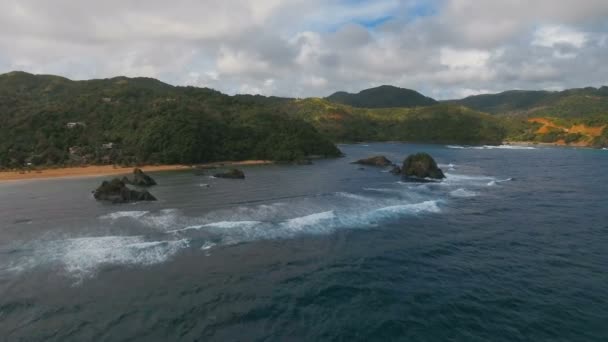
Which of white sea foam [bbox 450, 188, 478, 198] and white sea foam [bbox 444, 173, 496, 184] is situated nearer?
white sea foam [bbox 450, 188, 478, 198]

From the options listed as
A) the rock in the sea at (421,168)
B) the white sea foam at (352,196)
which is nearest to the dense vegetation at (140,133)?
the rock in the sea at (421,168)

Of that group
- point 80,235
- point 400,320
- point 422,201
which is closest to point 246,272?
point 400,320

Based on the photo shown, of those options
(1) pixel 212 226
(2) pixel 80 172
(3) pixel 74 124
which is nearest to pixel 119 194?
(1) pixel 212 226

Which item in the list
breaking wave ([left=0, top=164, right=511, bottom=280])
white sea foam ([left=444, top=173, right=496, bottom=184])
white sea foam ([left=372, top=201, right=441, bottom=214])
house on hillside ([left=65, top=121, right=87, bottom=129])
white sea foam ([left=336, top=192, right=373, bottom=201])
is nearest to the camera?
breaking wave ([left=0, top=164, right=511, bottom=280])

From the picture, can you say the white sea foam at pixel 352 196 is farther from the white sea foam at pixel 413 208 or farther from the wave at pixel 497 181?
the wave at pixel 497 181

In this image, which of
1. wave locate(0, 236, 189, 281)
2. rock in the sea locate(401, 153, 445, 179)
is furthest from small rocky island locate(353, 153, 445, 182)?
wave locate(0, 236, 189, 281)

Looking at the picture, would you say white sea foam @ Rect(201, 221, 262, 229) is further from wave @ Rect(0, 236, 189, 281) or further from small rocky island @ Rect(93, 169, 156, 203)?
small rocky island @ Rect(93, 169, 156, 203)

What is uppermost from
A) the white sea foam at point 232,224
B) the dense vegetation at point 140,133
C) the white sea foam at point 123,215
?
the dense vegetation at point 140,133
